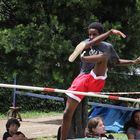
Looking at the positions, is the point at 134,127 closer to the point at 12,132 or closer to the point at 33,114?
the point at 12,132

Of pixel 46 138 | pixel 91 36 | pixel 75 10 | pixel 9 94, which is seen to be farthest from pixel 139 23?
pixel 9 94

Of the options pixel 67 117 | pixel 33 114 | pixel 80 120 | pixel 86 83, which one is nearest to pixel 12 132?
pixel 80 120

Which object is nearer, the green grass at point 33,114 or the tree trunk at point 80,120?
the tree trunk at point 80,120

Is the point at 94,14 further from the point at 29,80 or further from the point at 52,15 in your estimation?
the point at 29,80

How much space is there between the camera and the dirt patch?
10.1 m

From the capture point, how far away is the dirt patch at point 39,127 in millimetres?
10078

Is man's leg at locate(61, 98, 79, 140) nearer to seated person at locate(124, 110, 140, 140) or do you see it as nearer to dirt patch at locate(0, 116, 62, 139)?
seated person at locate(124, 110, 140, 140)

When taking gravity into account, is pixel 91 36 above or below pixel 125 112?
above

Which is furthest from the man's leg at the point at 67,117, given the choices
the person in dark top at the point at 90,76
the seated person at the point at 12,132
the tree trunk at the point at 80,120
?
the tree trunk at the point at 80,120

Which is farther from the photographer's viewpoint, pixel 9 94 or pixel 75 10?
pixel 9 94

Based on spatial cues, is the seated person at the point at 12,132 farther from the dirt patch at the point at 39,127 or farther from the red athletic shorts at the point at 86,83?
the dirt patch at the point at 39,127

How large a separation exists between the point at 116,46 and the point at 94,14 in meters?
0.56

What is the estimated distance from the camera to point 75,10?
730 cm

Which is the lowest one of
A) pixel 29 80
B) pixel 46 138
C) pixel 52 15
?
pixel 46 138
